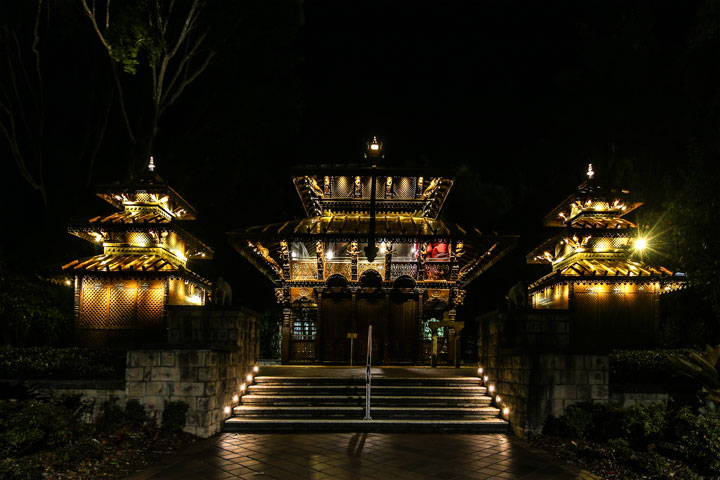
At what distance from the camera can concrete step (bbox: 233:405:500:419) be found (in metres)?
10.9

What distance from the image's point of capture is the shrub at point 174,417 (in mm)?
9422

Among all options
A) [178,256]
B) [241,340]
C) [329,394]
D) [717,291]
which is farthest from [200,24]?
[717,291]

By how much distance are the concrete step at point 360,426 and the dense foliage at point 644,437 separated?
1.38 m

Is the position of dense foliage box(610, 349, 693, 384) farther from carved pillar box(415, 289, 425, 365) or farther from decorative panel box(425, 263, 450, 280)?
decorative panel box(425, 263, 450, 280)

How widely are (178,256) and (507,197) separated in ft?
73.8

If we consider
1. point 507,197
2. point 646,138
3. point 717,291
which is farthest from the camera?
point 507,197

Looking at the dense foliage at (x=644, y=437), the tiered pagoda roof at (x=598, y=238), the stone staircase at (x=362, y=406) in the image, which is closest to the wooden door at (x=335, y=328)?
the stone staircase at (x=362, y=406)

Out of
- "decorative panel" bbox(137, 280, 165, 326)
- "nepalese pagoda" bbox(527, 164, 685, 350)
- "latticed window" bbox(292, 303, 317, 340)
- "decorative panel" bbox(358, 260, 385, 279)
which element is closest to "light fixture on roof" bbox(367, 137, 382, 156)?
"decorative panel" bbox(358, 260, 385, 279)

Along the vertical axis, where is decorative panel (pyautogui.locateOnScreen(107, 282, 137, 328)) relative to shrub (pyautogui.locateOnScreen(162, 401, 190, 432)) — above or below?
above

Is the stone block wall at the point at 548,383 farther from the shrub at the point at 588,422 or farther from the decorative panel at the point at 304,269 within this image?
the decorative panel at the point at 304,269

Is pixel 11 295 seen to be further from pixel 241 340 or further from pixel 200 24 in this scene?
pixel 200 24

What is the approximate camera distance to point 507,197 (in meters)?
33.8

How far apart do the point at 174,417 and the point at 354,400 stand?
3867mm

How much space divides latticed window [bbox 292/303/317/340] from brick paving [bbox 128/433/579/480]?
398 inches
